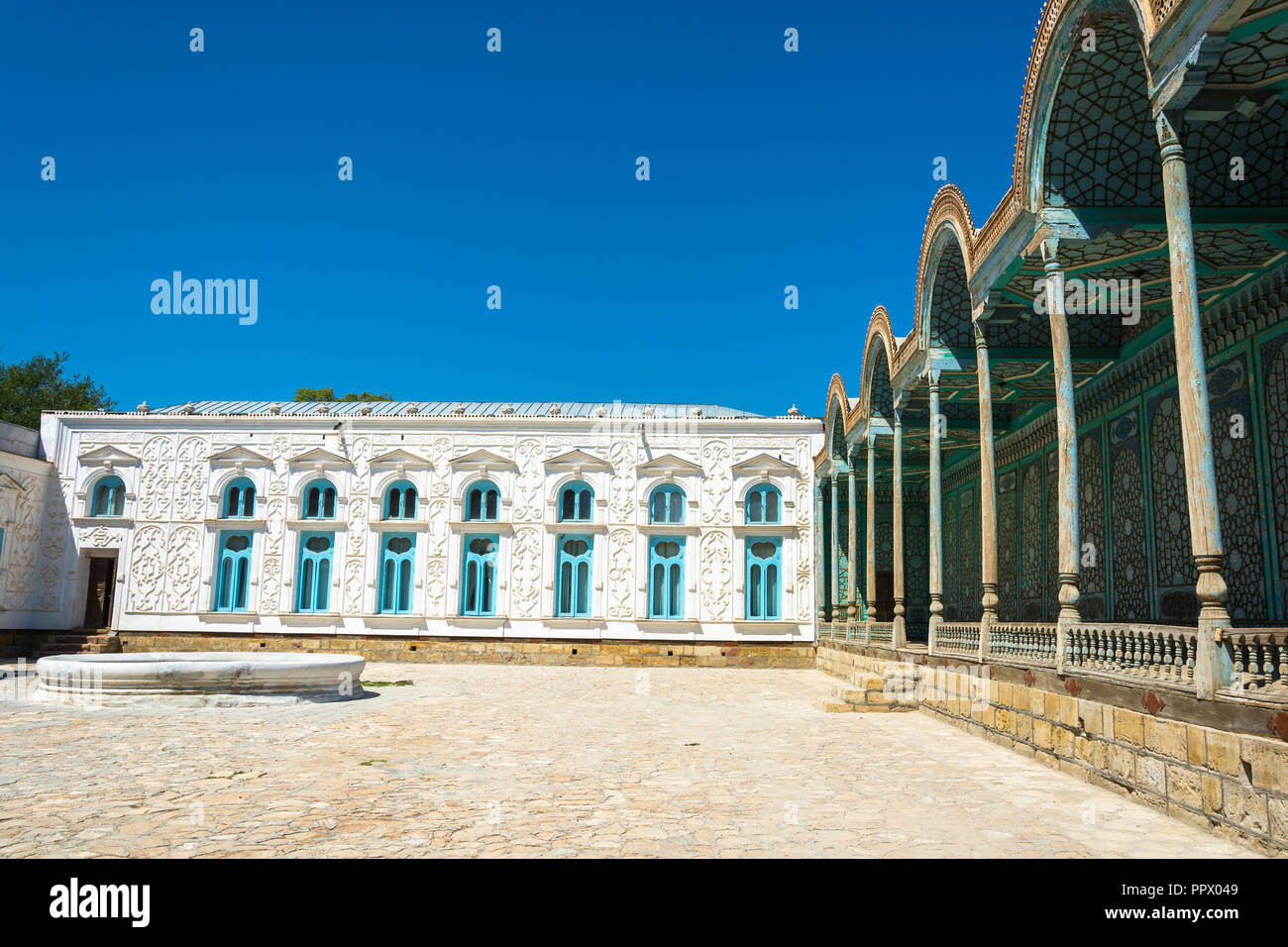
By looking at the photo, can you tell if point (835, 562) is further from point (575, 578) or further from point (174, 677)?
point (174, 677)

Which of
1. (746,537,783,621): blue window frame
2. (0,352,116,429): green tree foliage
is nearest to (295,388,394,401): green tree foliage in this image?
(0,352,116,429): green tree foliage

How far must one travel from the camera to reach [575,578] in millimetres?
25984

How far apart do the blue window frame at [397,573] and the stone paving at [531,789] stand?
1363 cm

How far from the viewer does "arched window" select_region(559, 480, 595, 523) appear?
86.5 ft

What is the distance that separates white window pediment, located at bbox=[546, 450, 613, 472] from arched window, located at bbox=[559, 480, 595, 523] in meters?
0.50

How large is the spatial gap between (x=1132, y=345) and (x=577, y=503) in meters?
16.1

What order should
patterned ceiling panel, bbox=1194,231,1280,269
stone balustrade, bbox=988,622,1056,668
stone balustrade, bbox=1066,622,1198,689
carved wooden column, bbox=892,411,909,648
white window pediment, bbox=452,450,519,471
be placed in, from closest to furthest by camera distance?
1. stone balustrade, bbox=1066,622,1198,689
2. stone balustrade, bbox=988,622,1056,668
3. patterned ceiling panel, bbox=1194,231,1280,269
4. carved wooden column, bbox=892,411,909,648
5. white window pediment, bbox=452,450,519,471

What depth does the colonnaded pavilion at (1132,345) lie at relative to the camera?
22.3ft

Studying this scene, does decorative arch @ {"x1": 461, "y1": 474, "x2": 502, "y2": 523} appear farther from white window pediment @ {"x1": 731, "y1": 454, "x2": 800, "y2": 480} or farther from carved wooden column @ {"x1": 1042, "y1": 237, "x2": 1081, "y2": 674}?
carved wooden column @ {"x1": 1042, "y1": 237, "x2": 1081, "y2": 674}

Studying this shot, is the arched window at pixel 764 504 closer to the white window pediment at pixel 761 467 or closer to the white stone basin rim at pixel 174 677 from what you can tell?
the white window pediment at pixel 761 467

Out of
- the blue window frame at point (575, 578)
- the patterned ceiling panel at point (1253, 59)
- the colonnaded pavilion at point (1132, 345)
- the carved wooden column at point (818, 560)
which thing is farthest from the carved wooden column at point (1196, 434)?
the blue window frame at point (575, 578)
